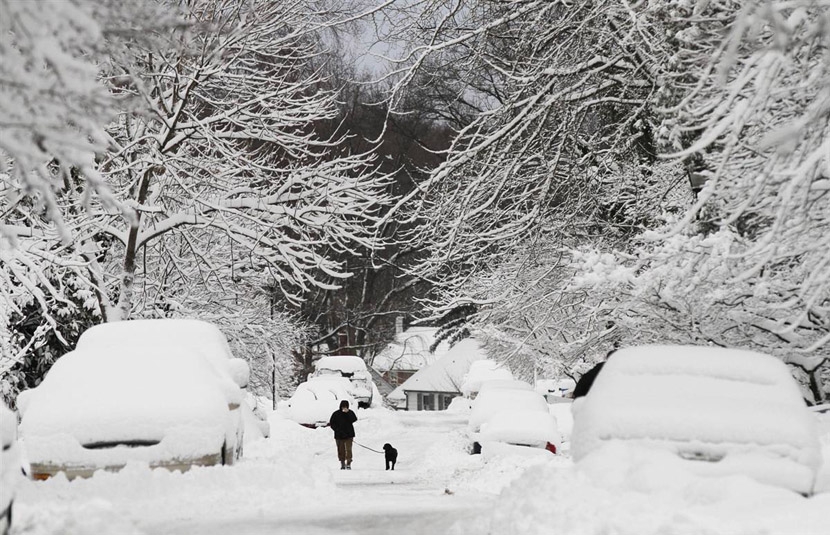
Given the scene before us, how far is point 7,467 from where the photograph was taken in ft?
21.2

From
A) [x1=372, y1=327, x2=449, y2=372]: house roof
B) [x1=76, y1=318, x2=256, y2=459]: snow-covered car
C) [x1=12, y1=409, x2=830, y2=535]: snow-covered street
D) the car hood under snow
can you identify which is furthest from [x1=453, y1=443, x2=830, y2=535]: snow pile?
[x1=372, y1=327, x2=449, y2=372]: house roof

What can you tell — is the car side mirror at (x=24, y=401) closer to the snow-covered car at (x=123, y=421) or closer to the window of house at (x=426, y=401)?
the snow-covered car at (x=123, y=421)

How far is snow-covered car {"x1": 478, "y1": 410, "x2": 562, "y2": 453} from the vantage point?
21.4 meters

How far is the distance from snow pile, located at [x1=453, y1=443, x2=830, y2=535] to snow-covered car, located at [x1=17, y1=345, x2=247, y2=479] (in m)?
3.58

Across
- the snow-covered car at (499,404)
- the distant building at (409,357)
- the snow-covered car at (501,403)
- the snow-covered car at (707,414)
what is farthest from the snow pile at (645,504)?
the distant building at (409,357)

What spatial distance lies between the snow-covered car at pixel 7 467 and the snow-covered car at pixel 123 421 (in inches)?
176

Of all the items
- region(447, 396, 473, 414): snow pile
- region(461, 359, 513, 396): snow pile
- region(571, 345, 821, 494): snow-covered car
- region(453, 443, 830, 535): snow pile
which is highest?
region(461, 359, 513, 396): snow pile

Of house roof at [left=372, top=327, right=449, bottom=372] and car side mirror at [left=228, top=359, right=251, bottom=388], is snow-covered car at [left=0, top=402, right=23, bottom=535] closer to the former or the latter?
car side mirror at [left=228, top=359, right=251, bottom=388]

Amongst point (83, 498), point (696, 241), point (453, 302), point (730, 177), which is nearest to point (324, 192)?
point (453, 302)

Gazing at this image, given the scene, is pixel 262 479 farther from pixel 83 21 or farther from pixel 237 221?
pixel 237 221

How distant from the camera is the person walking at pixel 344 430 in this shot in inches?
875

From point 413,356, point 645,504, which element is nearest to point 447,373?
point 413,356

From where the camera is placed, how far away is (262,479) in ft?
40.1

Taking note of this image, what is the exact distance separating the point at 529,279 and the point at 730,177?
13.8 meters
